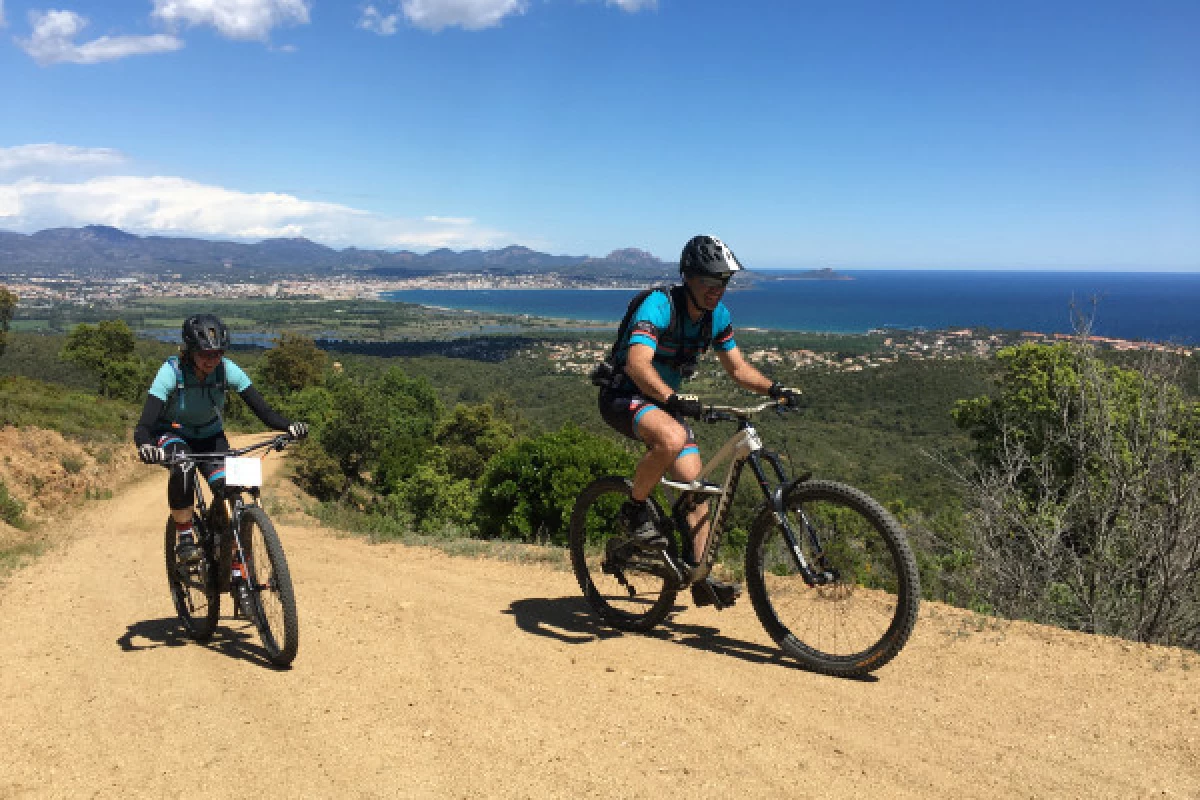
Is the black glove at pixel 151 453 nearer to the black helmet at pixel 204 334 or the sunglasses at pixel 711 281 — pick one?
the black helmet at pixel 204 334

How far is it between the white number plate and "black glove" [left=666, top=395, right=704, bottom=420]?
2786 mm

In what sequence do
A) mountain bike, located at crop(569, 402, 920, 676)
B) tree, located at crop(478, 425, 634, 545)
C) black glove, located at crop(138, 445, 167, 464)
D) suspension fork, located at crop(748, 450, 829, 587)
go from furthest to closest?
tree, located at crop(478, 425, 634, 545) < black glove, located at crop(138, 445, 167, 464) < suspension fork, located at crop(748, 450, 829, 587) < mountain bike, located at crop(569, 402, 920, 676)

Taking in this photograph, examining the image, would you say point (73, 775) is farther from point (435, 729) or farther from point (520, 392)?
point (520, 392)

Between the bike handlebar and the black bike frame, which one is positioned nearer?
the black bike frame

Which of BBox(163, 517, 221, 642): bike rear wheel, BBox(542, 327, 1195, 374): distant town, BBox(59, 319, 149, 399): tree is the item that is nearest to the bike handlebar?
BBox(163, 517, 221, 642): bike rear wheel

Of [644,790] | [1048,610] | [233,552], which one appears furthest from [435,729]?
[1048,610]

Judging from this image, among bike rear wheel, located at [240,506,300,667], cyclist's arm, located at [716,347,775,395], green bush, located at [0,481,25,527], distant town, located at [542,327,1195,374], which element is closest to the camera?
bike rear wheel, located at [240,506,300,667]

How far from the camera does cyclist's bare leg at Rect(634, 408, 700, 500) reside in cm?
443

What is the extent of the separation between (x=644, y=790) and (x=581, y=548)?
8.94 feet

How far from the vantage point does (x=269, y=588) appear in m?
4.75

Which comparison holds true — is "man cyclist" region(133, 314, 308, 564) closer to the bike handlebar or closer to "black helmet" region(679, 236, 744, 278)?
the bike handlebar

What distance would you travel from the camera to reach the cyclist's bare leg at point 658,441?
4430 mm

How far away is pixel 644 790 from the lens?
312 centimetres

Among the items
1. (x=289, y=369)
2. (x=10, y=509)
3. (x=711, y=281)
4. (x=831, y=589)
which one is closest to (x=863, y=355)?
(x=289, y=369)
